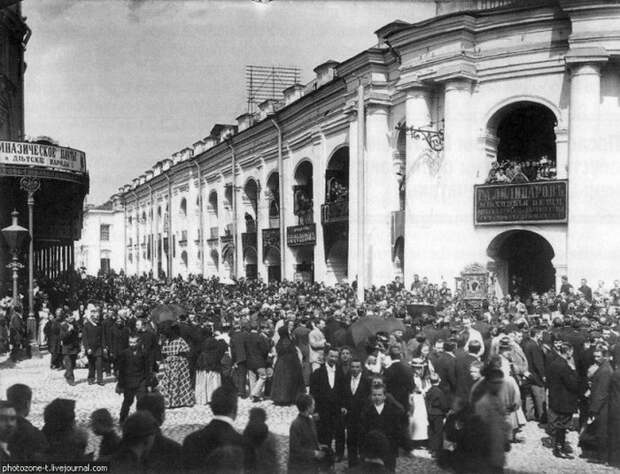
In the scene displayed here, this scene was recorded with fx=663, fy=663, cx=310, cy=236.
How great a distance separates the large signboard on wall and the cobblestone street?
11419 mm

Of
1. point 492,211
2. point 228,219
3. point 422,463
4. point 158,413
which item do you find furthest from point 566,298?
point 228,219

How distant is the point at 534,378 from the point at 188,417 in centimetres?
554

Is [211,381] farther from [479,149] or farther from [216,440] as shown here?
[479,149]

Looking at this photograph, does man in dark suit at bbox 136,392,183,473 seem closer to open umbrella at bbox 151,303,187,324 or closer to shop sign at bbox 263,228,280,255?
open umbrella at bbox 151,303,187,324

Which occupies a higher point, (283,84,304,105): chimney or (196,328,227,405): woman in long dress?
(283,84,304,105): chimney

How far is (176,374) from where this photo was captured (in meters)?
11.4

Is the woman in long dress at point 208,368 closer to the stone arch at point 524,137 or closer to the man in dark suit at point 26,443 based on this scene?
the man in dark suit at point 26,443

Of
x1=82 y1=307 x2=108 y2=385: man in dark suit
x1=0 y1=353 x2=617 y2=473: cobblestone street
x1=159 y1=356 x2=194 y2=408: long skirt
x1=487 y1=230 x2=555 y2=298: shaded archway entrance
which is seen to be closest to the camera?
x1=0 y1=353 x2=617 y2=473: cobblestone street

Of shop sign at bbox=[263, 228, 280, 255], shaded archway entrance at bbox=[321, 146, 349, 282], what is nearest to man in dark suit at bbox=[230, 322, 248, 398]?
shaded archway entrance at bbox=[321, 146, 349, 282]

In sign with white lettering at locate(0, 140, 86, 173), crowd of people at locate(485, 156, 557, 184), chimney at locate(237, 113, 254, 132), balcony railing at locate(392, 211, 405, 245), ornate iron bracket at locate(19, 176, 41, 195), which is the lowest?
balcony railing at locate(392, 211, 405, 245)

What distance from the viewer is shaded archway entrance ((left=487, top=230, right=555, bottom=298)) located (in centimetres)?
2238

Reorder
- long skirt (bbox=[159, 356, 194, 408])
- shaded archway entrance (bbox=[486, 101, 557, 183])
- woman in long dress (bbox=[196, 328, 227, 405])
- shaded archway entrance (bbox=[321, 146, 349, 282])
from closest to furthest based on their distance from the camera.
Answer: long skirt (bbox=[159, 356, 194, 408]) → woman in long dress (bbox=[196, 328, 227, 405]) → shaded archway entrance (bbox=[486, 101, 557, 183]) → shaded archway entrance (bbox=[321, 146, 349, 282])

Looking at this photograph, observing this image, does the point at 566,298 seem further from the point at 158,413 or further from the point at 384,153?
the point at 158,413

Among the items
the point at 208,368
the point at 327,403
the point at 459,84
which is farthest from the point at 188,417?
the point at 459,84
